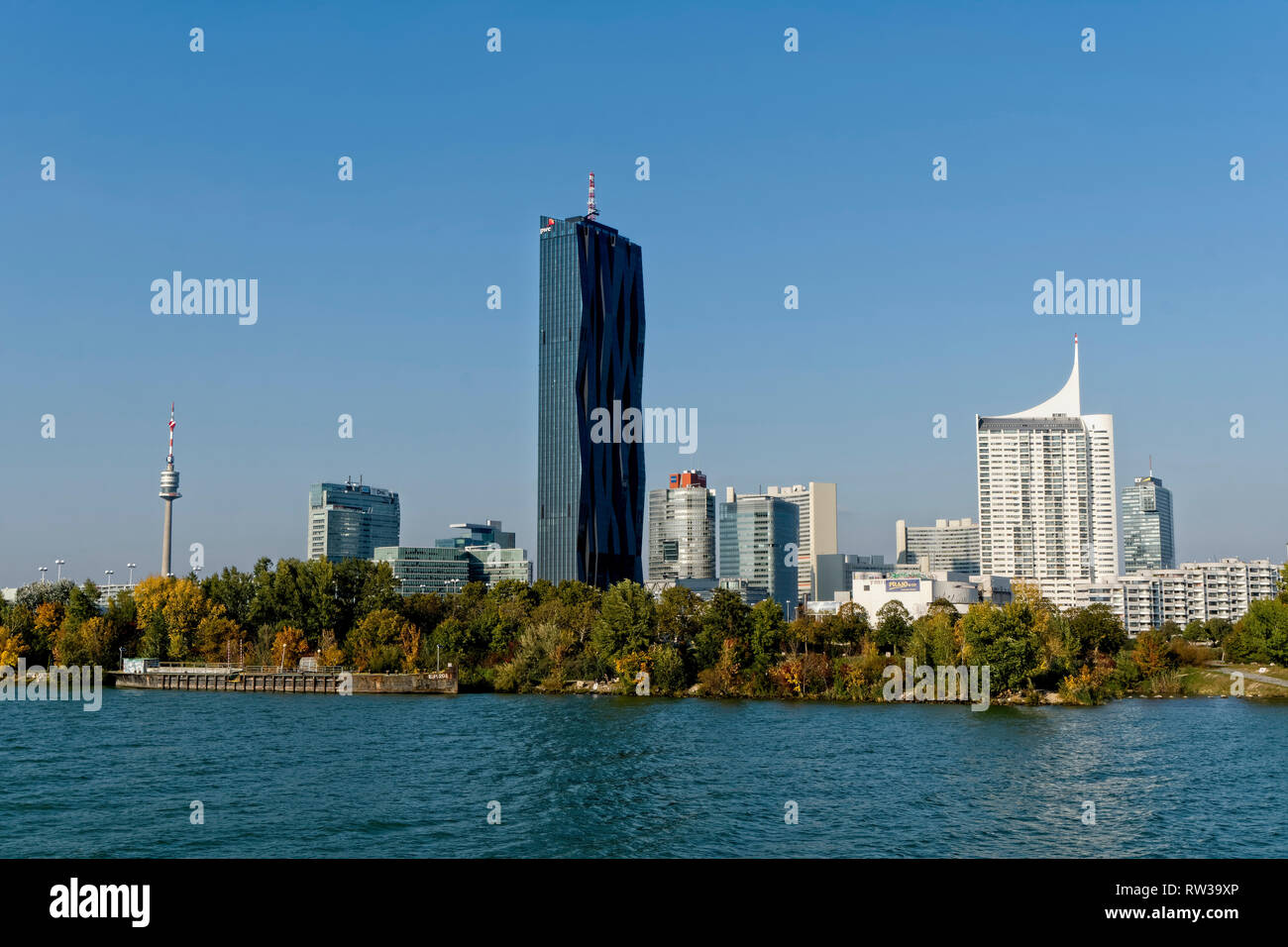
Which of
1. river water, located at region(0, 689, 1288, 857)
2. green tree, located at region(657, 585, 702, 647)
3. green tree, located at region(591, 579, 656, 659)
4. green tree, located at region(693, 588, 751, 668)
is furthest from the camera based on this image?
green tree, located at region(657, 585, 702, 647)

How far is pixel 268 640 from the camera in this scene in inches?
4732

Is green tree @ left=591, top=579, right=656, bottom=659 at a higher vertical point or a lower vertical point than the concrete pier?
higher

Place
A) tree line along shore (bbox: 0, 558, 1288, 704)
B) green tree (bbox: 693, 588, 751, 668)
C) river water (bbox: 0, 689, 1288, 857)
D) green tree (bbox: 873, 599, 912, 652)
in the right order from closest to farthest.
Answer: river water (bbox: 0, 689, 1288, 857) → tree line along shore (bbox: 0, 558, 1288, 704) → green tree (bbox: 693, 588, 751, 668) → green tree (bbox: 873, 599, 912, 652)

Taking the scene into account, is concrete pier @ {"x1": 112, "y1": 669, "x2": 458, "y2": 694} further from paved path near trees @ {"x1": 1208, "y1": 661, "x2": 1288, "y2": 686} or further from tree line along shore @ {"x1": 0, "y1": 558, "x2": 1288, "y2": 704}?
paved path near trees @ {"x1": 1208, "y1": 661, "x2": 1288, "y2": 686}

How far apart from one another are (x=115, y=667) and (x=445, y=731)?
7184 centimetres

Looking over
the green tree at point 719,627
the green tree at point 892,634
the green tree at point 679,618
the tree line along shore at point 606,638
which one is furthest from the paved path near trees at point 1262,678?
the green tree at point 679,618

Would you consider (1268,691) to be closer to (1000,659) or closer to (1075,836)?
(1000,659)

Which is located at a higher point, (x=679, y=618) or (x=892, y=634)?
(x=679, y=618)

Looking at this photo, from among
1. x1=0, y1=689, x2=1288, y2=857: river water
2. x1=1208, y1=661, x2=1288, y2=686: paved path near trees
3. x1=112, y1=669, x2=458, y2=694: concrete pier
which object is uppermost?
x1=0, y1=689, x2=1288, y2=857: river water

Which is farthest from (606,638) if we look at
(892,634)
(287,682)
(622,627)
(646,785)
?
(646,785)

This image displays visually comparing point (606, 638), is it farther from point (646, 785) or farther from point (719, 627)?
point (646, 785)

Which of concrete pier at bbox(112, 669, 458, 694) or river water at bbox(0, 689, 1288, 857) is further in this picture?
concrete pier at bbox(112, 669, 458, 694)

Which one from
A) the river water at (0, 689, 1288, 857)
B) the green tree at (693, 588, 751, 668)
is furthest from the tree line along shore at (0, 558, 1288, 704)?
the river water at (0, 689, 1288, 857)
